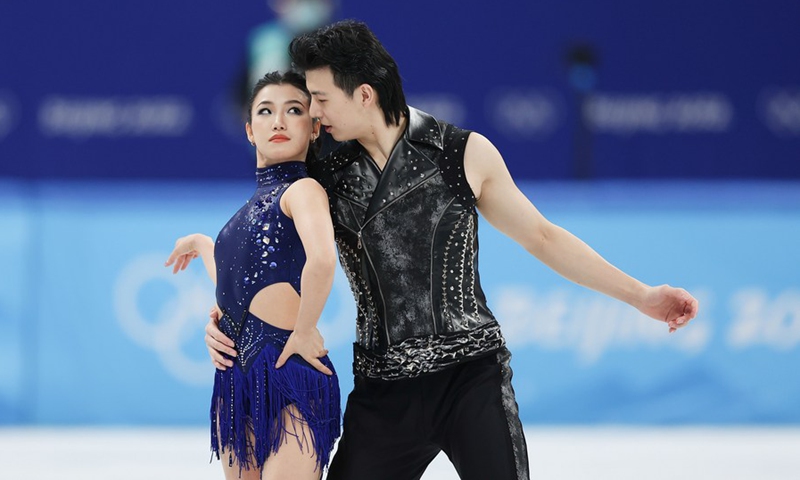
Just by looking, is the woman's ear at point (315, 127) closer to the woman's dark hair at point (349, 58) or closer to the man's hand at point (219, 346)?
the woman's dark hair at point (349, 58)

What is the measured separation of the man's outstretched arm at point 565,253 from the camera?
3114mm

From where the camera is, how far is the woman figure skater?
9.55 ft

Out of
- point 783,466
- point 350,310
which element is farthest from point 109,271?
point 783,466

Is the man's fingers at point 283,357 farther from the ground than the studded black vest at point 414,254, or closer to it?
closer to it

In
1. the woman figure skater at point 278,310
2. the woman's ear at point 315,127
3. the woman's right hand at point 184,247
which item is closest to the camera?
the woman figure skater at point 278,310

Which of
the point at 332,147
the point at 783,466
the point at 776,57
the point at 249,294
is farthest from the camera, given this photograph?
the point at 776,57

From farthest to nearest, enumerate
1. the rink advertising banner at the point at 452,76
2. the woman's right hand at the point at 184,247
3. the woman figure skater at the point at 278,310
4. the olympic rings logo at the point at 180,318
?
the rink advertising banner at the point at 452,76
the olympic rings logo at the point at 180,318
the woman's right hand at the point at 184,247
the woman figure skater at the point at 278,310

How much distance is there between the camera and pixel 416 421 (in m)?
3.02

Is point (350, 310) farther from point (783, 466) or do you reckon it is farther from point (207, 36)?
point (207, 36)

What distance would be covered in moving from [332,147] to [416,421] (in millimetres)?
822

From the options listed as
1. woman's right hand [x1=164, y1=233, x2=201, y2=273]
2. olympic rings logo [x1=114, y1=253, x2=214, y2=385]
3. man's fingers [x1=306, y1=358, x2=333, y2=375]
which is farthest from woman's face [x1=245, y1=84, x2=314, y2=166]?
olympic rings logo [x1=114, y1=253, x2=214, y2=385]

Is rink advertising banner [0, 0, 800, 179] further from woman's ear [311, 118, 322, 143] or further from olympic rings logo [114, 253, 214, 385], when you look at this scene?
woman's ear [311, 118, 322, 143]

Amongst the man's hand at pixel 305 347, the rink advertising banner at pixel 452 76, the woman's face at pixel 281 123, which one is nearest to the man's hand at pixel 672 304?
the man's hand at pixel 305 347

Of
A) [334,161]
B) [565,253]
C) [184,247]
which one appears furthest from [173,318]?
[565,253]
